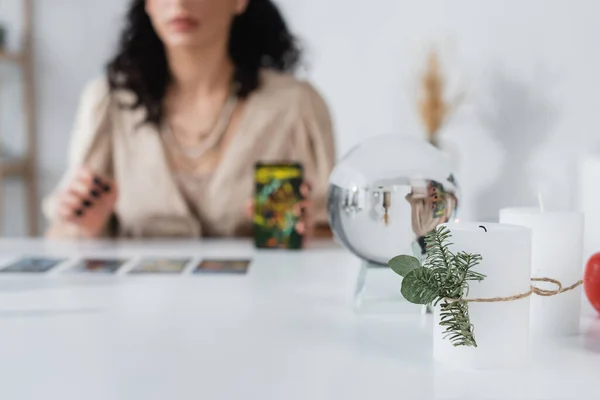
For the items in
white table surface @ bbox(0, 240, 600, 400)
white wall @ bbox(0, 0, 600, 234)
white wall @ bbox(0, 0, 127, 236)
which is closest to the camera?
white table surface @ bbox(0, 240, 600, 400)

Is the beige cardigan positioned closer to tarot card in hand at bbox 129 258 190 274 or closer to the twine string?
tarot card in hand at bbox 129 258 190 274

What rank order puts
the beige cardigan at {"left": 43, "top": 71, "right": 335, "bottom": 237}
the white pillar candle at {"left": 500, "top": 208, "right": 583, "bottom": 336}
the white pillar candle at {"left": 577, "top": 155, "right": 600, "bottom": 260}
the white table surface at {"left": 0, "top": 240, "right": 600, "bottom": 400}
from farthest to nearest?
the beige cardigan at {"left": 43, "top": 71, "right": 335, "bottom": 237}
the white pillar candle at {"left": 577, "top": 155, "right": 600, "bottom": 260}
the white pillar candle at {"left": 500, "top": 208, "right": 583, "bottom": 336}
the white table surface at {"left": 0, "top": 240, "right": 600, "bottom": 400}

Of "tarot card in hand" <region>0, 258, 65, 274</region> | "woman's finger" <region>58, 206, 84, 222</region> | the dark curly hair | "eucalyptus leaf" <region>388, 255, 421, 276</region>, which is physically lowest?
"tarot card in hand" <region>0, 258, 65, 274</region>

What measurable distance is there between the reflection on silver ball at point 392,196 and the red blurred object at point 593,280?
0.17 meters

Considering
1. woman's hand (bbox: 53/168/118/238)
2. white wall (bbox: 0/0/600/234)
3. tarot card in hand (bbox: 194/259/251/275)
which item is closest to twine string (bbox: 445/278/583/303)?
tarot card in hand (bbox: 194/259/251/275)

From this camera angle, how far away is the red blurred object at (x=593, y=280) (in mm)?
728

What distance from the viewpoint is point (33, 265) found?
108 centimetres

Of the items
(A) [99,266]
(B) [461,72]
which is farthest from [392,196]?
(B) [461,72]

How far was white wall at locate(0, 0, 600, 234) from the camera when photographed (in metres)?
2.97

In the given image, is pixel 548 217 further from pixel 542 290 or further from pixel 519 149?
pixel 519 149

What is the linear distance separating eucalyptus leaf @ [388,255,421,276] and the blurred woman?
1.04 meters

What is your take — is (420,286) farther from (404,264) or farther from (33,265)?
(33,265)

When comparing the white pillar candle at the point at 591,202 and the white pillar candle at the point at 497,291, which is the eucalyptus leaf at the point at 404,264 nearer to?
the white pillar candle at the point at 497,291

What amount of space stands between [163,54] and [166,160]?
33cm
